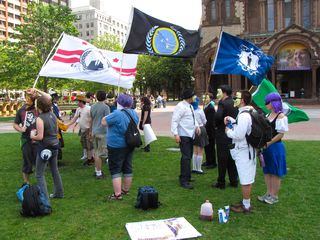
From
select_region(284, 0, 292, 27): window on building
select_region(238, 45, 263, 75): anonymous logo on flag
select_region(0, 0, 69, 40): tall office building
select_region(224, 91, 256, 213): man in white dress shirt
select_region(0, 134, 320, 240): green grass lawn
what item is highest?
select_region(0, 0, 69, 40): tall office building

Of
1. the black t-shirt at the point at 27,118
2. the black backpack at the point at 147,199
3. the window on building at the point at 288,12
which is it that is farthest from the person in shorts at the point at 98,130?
the window on building at the point at 288,12

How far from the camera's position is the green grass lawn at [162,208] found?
16.9 feet

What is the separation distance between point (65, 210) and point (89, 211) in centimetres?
40

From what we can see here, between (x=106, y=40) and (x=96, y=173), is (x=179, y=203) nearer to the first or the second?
(x=96, y=173)

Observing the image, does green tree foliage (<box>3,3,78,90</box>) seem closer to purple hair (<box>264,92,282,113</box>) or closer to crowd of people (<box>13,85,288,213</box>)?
crowd of people (<box>13,85,288,213</box>)

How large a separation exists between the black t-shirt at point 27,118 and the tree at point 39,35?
95.0 ft

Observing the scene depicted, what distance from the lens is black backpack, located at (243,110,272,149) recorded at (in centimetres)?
546

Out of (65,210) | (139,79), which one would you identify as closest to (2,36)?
(139,79)

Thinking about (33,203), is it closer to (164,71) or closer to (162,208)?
(162,208)

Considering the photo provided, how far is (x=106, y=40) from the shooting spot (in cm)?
5691

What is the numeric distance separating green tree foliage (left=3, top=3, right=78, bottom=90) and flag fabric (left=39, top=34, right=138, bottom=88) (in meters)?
26.0

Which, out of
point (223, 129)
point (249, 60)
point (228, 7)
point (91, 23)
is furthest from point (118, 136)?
A: point (91, 23)

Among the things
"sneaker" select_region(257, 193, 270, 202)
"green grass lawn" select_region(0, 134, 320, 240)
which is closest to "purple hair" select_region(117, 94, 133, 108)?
"green grass lawn" select_region(0, 134, 320, 240)

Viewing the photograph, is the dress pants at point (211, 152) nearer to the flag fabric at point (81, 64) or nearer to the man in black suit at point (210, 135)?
the man in black suit at point (210, 135)
